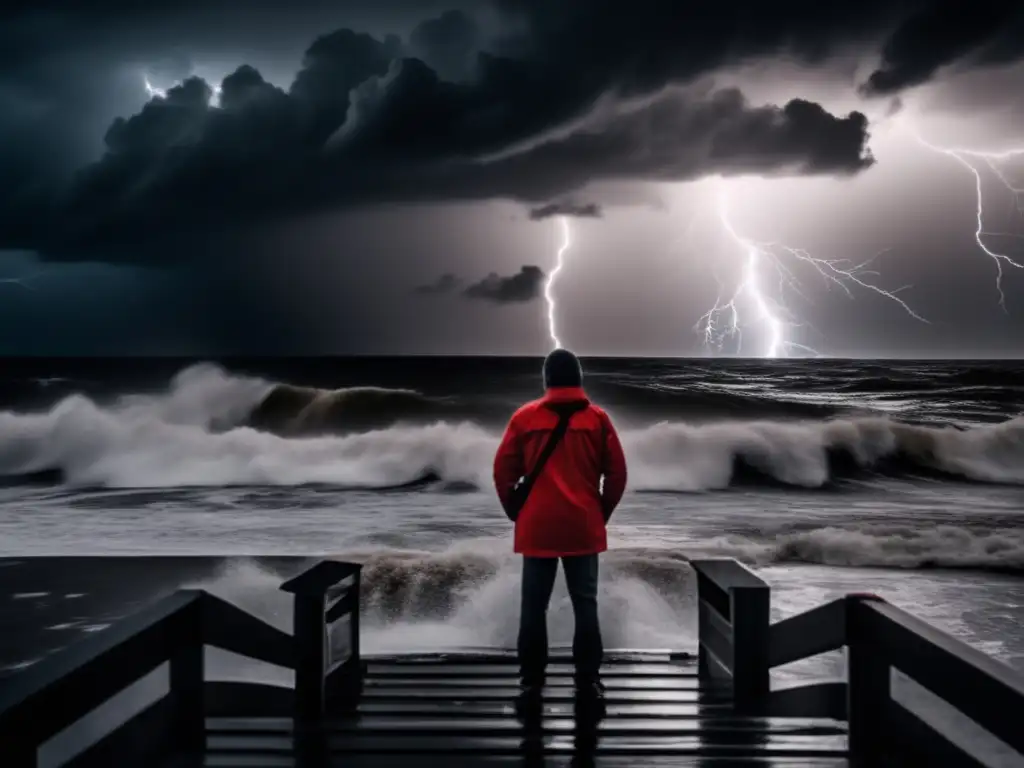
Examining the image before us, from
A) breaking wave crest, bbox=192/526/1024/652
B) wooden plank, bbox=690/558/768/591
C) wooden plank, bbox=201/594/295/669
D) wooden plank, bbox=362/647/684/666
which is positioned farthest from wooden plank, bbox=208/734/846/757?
breaking wave crest, bbox=192/526/1024/652

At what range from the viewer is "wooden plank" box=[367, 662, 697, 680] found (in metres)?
4.56

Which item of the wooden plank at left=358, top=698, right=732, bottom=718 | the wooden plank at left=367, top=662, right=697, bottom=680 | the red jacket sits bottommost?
the wooden plank at left=367, top=662, right=697, bottom=680

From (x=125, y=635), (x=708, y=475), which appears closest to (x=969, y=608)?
(x=125, y=635)

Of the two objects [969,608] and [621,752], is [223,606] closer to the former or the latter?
[621,752]

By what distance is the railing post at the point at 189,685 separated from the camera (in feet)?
10.6

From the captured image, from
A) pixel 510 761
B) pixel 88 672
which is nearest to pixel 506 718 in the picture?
pixel 510 761

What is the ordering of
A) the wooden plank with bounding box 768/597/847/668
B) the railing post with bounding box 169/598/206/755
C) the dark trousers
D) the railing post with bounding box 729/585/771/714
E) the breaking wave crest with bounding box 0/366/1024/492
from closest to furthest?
the railing post with bounding box 169/598/206/755 < the wooden plank with bounding box 768/597/847/668 < the railing post with bounding box 729/585/771/714 < the dark trousers < the breaking wave crest with bounding box 0/366/1024/492

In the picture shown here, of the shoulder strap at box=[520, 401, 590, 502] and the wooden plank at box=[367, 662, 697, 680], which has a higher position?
the shoulder strap at box=[520, 401, 590, 502]

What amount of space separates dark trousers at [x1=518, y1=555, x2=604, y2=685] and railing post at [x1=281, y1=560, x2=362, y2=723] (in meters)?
0.85

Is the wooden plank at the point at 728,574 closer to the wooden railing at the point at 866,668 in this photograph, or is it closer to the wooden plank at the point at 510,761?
the wooden railing at the point at 866,668

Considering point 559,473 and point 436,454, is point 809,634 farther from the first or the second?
point 436,454

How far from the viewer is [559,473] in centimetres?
430

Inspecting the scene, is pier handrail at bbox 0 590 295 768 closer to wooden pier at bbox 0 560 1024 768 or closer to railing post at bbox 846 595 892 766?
wooden pier at bbox 0 560 1024 768

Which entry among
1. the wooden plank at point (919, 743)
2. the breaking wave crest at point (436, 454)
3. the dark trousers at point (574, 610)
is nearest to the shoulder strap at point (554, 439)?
the dark trousers at point (574, 610)
